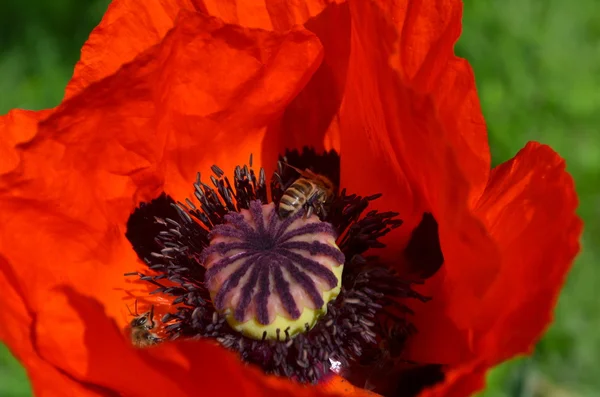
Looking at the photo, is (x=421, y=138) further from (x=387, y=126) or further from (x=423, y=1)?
(x=423, y=1)

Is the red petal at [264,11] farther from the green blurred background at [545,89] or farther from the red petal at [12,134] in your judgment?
the green blurred background at [545,89]

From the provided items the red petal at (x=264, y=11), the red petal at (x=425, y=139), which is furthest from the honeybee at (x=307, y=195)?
the red petal at (x=264, y=11)

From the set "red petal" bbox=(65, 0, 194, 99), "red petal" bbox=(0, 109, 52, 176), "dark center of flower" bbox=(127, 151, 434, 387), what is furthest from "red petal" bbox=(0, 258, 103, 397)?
"red petal" bbox=(65, 0, 194, 99)

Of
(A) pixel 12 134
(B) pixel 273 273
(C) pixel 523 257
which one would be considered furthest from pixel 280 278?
(A) pixel 12 134

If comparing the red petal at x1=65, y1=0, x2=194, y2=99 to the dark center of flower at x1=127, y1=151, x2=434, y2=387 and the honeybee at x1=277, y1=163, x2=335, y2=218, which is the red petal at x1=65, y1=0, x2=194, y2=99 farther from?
the honeybee at x1=277, y1=163, x2=335, y2=218

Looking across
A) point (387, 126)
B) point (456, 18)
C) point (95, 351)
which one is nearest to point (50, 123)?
point (95, 351)

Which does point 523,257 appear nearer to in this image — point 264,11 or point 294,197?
point 294,197
